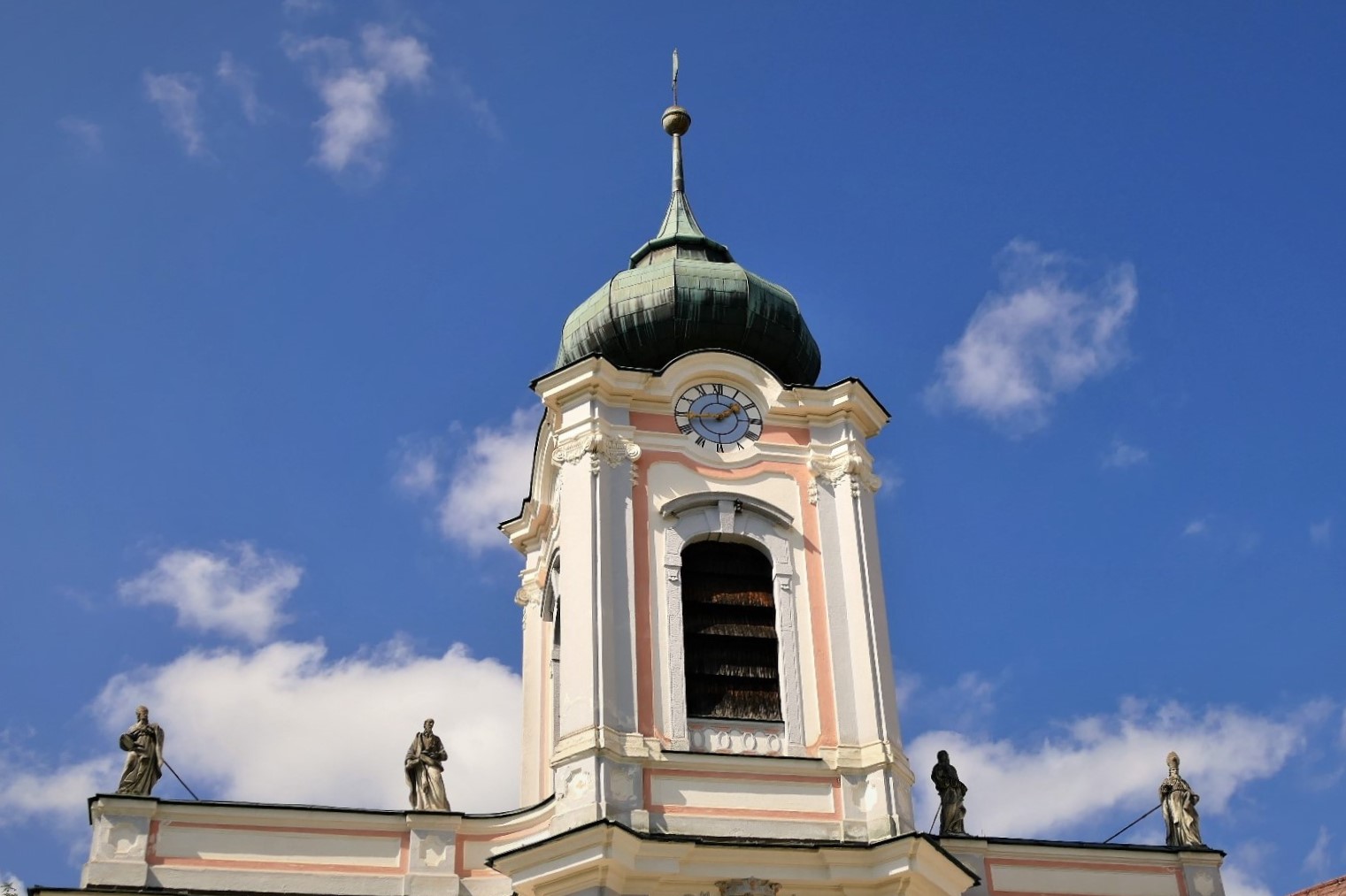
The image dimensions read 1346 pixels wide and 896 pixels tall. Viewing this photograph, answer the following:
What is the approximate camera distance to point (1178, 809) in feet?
75.4

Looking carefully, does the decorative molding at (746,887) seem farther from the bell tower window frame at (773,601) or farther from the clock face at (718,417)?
the clock face at (718,417)

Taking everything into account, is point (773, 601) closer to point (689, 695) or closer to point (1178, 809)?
point (689, 695)

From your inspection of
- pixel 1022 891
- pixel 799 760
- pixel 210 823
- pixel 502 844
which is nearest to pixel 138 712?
pixel 210 823

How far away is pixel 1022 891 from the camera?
72.0ft

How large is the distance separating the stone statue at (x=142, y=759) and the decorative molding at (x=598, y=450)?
541 cm

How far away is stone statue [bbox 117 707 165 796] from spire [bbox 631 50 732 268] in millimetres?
8903

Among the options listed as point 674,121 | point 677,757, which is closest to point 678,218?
point 674,121

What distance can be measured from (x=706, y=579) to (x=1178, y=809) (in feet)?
19.6

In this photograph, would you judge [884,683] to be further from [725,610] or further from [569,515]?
[569,515]

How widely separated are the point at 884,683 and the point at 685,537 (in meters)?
2.78

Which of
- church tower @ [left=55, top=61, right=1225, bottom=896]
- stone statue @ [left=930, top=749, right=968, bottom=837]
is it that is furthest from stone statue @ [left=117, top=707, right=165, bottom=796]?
stone statue @ [left=930, top=749, right=968, bottom=837]

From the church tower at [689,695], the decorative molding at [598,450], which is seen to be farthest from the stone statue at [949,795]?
the decorative molding at [598,450]

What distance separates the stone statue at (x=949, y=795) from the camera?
22.2m

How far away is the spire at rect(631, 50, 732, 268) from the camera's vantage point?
2647 cm
